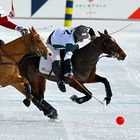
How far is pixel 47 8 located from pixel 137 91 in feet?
18.7

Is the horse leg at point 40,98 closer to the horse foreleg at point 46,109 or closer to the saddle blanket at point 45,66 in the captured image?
the horse foreleg at point 46,109

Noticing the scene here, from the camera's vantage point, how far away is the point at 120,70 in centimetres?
1421

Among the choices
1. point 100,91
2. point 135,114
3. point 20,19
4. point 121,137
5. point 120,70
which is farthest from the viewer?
point 20,19

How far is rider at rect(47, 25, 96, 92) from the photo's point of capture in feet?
32.8

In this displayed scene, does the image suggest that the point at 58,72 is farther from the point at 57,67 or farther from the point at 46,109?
the point at 46,109

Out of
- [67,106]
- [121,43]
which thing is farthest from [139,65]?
[67,106]

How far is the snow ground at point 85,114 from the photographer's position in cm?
936

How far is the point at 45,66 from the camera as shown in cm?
1035

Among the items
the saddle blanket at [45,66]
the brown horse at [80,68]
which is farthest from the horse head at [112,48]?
the saddle blanket at [45,66]

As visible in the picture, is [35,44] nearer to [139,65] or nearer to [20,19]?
[139,65]

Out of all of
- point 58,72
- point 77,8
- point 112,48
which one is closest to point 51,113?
point 58,72

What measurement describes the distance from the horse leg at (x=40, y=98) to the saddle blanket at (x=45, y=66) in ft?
0.77

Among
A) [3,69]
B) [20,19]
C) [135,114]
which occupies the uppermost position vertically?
[3,69]

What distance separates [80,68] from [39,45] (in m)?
0.79
